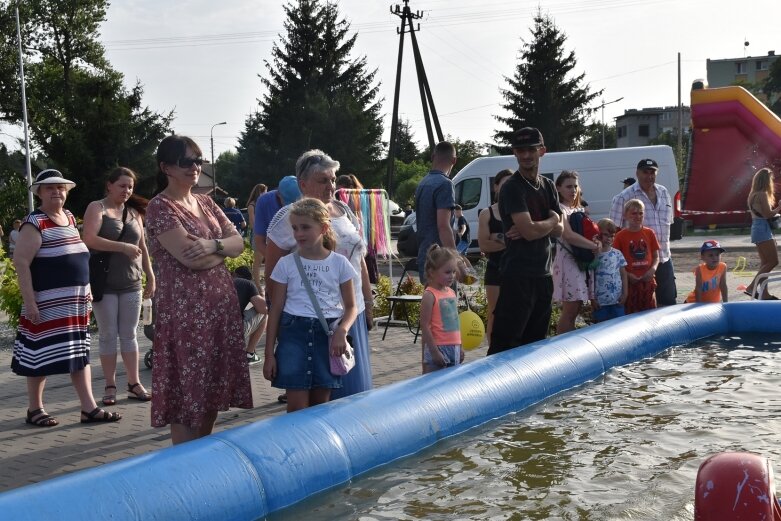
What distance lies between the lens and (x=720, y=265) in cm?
1068

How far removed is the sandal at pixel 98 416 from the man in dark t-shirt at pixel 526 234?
2.87 meters

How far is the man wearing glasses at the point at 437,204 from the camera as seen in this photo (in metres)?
8.08

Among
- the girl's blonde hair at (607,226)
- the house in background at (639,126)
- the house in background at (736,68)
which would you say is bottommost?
the girl's blonde hair at (607,226)

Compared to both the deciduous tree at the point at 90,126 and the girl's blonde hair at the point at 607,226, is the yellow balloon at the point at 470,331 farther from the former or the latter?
the deciduous tree at the point at 90,126

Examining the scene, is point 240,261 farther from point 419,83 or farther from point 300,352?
point 419,83

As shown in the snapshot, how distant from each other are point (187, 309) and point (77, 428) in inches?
90.5

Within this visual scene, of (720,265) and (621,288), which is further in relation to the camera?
(720,265)

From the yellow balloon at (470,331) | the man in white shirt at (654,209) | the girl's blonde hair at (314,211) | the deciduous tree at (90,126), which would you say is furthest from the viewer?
the deciduous tree at (90,126)

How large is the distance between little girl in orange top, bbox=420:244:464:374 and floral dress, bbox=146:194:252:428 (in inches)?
72.0

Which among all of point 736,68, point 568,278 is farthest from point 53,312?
point 736,68

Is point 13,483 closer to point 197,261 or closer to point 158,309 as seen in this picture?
point 158,309

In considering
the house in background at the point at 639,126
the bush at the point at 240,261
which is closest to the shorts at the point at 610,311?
the bush at the point at 240,261

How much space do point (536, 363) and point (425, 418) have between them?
1513 mm

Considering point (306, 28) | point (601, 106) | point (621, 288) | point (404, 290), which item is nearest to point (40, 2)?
point (306, 28)
